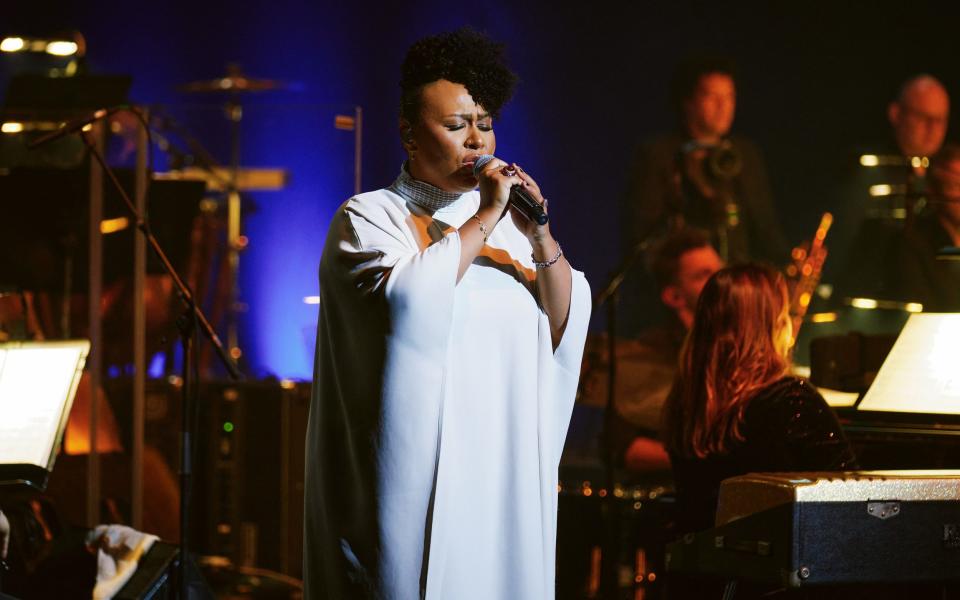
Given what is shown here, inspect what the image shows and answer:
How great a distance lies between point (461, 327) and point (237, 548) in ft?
10.6

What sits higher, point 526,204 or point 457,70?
point 457,70

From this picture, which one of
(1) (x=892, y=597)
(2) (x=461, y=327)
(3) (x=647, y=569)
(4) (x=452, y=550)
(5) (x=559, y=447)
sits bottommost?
(3) (x=647, y=569)

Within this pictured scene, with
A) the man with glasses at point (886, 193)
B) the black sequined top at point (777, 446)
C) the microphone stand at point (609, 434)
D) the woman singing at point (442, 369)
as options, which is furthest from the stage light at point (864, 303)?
the woman singing at point (442, 369)

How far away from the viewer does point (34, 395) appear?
2.94m

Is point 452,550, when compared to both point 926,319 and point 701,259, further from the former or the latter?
point 701,259

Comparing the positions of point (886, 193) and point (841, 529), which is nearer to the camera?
point (841, 529)

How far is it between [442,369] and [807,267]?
4.10 m

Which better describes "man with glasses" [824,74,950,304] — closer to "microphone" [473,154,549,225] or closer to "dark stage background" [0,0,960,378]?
"dark stage background" [0,0,960,378]

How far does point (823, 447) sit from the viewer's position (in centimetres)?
277

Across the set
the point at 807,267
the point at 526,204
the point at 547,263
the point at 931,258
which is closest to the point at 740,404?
the point at 547,263

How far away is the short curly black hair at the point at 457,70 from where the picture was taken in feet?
7.18

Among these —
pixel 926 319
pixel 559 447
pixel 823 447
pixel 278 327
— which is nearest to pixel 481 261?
pixel 559 447

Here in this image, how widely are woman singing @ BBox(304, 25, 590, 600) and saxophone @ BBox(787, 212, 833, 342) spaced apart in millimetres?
3729

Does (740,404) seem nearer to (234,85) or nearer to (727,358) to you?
(727,358)
